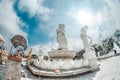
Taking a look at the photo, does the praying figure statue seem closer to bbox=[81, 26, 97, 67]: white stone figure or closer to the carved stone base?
bbox=[81, 26, 97, 67]: white stone figure

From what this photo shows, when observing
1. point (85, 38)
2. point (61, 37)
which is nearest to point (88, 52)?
point (85, 38)

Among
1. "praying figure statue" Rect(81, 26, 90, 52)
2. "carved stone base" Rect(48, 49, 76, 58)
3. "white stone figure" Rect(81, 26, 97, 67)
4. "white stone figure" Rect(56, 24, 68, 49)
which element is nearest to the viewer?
"white stone figure" Rect(81, 26, 97, 67)

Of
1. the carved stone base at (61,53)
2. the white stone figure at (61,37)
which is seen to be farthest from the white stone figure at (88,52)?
the white stone figure at (61,37)

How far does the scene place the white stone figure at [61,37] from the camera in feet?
66.2

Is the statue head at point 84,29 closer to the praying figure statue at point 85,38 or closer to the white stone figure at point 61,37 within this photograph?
the praying figure statue at point 85,38

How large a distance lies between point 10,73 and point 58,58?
8957mm

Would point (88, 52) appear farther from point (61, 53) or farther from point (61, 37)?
point (61, 37)

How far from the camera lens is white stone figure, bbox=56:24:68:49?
2017 centimetres

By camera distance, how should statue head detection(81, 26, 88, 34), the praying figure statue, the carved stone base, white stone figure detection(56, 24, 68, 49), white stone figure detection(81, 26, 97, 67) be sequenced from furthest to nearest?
white stone figure detection(56, 24, 68, 49) < the carved stone base < statue head detection(81, 26, 88, 34) < the praying figure statue < white stone figure detection(81, 26, 97, 67)

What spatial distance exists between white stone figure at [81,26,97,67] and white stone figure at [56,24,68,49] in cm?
359

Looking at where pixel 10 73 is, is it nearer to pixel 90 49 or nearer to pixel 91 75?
pixel 91 75

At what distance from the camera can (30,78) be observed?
46.8ft

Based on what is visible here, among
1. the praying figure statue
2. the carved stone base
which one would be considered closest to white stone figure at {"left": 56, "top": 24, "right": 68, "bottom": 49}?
the carved stone base

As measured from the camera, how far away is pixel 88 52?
16.0 m
